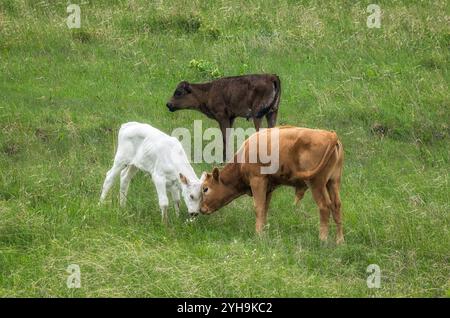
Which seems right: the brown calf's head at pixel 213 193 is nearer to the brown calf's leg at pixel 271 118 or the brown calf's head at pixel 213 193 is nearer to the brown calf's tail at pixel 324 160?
the brown calf's tail at pixel 324 160

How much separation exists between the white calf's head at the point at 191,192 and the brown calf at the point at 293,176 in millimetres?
146

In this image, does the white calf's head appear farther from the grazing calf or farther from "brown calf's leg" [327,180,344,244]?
"brown calf's leg" [327,180,344,244]

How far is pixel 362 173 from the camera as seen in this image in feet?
51.1

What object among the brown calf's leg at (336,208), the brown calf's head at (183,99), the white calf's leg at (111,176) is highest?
the brown calf's head at (183,99)

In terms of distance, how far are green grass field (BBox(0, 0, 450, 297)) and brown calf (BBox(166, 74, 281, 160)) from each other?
0.39 meters

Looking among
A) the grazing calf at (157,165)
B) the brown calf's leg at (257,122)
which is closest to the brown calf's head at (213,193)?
the grazing calf at (157,165)

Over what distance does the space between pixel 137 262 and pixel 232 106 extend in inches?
253

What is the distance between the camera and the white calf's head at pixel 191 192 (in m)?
13.6

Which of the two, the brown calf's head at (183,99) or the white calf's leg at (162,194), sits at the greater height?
the brown calf's head at (183,99)

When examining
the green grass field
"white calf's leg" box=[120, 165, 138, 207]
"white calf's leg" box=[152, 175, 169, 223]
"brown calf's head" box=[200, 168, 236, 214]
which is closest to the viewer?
the green grass field

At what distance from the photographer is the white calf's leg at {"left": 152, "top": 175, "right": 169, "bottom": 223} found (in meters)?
13.4

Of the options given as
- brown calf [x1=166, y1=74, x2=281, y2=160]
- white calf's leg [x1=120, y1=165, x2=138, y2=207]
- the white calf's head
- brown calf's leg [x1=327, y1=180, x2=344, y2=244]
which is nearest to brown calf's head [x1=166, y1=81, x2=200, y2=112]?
brown calf [x1=166, y1=74, x2=281, y2=160]

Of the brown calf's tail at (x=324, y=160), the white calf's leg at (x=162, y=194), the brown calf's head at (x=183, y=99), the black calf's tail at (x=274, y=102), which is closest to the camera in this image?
the brown calf's tail at (x=324, y=160)
